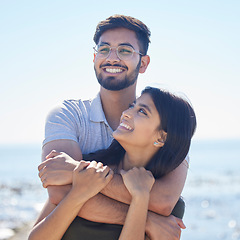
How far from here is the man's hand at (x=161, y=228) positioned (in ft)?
11.7

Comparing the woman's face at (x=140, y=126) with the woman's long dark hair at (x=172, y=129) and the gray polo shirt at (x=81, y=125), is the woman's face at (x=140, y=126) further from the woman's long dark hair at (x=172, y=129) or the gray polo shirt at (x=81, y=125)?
the gray polo shirt at (x=81, y=125)

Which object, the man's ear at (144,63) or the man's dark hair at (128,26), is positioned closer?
the man's dark hair at (128,26)

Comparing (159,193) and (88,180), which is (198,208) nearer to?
(159,193)

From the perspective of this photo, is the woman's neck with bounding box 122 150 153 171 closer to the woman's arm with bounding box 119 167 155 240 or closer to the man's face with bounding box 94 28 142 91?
the woman's arm with bounding box 119 167 155 240

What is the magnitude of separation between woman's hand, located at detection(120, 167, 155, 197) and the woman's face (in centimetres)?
31

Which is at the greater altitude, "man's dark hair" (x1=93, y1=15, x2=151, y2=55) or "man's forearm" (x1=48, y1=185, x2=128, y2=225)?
"man's dark hair" (x1=93, y1=15, x2=151, y2=55)

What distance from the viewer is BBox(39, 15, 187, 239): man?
3.57m

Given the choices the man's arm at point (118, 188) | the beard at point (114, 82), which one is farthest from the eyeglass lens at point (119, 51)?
the man's arm at point (118, 188)

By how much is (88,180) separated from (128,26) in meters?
2.28

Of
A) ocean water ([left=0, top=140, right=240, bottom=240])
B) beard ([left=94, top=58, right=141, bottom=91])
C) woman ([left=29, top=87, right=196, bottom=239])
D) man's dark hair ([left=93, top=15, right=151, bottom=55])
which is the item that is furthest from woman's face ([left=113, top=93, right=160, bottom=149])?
ocean water ([left=0, top=140, right=240, bottom=240])

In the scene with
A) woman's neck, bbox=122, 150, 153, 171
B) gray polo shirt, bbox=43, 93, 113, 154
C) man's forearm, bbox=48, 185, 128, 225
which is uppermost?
gray polo shirt, bbox=43, 93, 113, 154

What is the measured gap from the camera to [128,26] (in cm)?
494

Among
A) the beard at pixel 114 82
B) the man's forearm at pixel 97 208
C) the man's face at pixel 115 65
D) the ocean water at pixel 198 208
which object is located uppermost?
the man's face at pixel 115 65

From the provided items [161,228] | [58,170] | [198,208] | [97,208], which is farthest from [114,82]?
[198,208]
